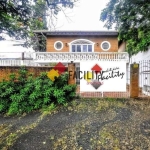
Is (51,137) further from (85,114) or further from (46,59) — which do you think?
(46,59)

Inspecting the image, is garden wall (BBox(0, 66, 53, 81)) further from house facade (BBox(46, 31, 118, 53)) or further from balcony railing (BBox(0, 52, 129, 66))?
house facade (BBox(46, 31, 118, 53))

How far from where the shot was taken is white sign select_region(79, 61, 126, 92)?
8.85 meters

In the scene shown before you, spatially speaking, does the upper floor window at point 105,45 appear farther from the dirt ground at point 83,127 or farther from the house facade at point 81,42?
the dirt ground at point 83,127

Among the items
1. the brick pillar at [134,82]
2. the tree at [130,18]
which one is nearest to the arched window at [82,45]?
the tree at [130,18]

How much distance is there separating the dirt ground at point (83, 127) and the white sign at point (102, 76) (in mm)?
968

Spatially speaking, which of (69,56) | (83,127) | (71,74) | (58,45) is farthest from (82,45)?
(83,127)

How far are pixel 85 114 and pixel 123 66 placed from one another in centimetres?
350

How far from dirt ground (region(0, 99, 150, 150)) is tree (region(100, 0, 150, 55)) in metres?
3.23

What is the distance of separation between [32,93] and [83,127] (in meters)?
3.49

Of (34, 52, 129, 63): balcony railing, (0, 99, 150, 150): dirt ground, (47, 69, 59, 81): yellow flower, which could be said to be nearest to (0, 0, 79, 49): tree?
(47, 69, 59, 81): yellow flower

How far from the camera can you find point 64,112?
24.0ft

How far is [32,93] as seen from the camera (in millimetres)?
8148

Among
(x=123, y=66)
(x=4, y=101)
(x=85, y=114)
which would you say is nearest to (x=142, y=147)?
(x=85, y=114)

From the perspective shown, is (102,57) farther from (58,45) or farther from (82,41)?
(58,45)
